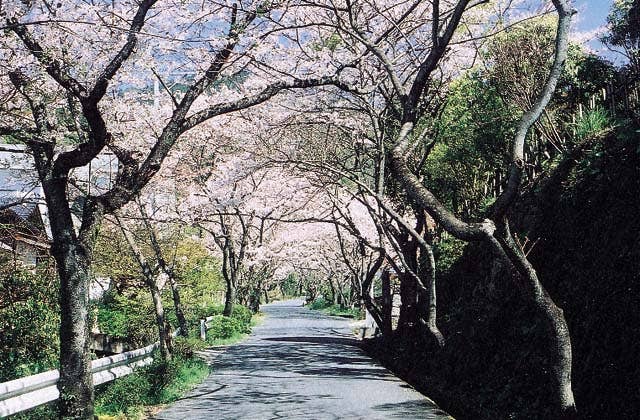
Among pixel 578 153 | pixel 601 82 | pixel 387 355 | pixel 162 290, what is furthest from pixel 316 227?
pixel 578 153

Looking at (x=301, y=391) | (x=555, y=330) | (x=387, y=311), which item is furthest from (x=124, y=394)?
(x=387, y=311)

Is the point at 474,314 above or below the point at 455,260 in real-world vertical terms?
below

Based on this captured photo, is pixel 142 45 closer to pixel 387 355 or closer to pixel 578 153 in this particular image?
pixel 578 153

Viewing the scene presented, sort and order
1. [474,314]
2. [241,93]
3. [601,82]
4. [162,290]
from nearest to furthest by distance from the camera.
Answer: [474,314] → [601,82] → [241,93] → [162,290]

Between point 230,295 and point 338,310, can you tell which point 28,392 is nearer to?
point 230,295

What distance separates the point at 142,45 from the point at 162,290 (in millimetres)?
13814

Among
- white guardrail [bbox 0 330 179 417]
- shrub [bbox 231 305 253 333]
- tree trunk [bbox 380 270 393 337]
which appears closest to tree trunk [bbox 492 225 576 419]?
white guardrail [bbox 0 330 179 417]

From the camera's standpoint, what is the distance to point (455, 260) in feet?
59.3

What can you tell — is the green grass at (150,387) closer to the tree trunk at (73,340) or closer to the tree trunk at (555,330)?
the tree trunk at (73,340)

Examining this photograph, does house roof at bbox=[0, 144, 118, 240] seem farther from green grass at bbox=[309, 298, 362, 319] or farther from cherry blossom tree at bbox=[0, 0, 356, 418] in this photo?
green grass at bbox=[309, 298, 362, 319]

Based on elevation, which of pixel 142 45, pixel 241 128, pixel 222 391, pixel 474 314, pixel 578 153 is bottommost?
pixel 222 391

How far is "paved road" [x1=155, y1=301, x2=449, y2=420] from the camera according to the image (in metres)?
10.2

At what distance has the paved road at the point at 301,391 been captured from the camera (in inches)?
403

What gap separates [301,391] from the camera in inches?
500
